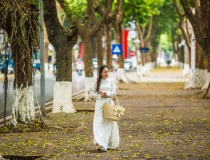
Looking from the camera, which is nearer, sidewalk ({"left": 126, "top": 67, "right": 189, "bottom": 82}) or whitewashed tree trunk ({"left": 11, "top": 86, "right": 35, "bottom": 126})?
whitewashed tree trunk ({"left": 11, "top": 86, "right": 35, "bottom": 126})

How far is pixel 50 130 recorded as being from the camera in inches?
747

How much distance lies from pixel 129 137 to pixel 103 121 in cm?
246

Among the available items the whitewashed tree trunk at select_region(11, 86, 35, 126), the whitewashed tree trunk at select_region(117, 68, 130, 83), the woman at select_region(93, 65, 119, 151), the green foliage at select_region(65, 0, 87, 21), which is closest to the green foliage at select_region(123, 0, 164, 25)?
the whitewashed tree trunk at select_region(117, 68, 130, 83)

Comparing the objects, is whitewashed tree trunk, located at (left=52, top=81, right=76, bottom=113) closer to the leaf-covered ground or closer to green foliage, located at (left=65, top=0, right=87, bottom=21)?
the leaf-covered ground

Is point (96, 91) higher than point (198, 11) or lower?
lower

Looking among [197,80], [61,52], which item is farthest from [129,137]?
[197,80]

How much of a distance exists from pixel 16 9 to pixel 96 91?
3455mm

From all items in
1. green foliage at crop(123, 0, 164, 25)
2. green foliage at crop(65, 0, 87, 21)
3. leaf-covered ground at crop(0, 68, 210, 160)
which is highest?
green foliage at crop(123, 0, 164, 25)

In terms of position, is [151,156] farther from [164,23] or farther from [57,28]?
[164,23]

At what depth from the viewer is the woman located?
14609mm

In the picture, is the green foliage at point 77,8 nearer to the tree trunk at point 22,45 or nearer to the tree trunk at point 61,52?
the tree trunk at point 61,52

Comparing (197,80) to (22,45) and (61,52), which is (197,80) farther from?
(22,45)

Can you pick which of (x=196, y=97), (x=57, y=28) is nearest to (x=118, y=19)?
(x=196, y=97)

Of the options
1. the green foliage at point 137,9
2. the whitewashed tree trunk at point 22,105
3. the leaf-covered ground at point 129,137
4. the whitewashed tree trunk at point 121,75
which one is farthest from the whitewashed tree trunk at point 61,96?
the whitewashed tree trunk at point 121,75
